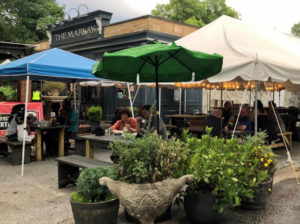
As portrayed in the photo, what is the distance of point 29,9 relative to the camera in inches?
1160

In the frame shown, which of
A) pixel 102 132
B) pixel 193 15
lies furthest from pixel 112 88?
pixel 193 15

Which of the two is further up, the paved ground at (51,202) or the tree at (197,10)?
the tree at (197,10)

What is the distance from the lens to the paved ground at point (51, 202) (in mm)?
4340

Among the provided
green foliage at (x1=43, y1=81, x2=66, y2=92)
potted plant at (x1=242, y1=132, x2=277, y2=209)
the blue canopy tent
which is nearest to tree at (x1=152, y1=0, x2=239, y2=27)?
green foliage at (x1=43, y1=81, x2=66, y2=92)

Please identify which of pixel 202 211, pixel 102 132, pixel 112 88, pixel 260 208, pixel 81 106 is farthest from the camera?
pixel 81 106

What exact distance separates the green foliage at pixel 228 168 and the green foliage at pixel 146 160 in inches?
14.3

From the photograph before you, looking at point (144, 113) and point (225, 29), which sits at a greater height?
point (225, 29)

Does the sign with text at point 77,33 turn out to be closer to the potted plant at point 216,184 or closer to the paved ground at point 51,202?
the paved ground at point 51,202

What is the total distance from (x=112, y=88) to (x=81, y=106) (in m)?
2.85

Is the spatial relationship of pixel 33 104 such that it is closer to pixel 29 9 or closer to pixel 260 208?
pixel 260 208

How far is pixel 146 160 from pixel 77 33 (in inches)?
628

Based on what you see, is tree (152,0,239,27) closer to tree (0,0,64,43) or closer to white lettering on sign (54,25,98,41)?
tree (0,0,64,43)

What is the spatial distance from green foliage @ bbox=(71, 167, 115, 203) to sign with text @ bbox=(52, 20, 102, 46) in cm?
1361

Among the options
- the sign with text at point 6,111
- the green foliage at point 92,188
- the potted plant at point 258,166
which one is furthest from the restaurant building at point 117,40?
the green foliage at point 92,188
